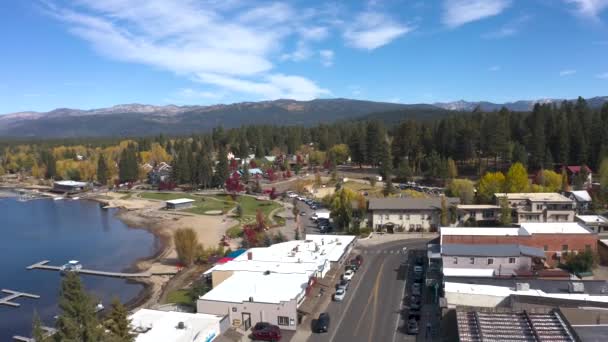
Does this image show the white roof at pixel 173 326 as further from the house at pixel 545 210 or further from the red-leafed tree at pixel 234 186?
the red-leafed tree at pixel 234 186

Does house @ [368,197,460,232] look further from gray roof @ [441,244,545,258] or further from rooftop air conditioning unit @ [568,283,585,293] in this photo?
rooftop air conditioning unit @ [568,283,585,293]

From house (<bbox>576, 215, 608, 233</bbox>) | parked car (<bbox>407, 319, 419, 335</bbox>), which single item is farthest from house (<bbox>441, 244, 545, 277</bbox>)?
house (<bbox>576, 215, 608, 233</bbox>)

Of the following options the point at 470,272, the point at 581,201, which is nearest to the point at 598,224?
the point at 581,201

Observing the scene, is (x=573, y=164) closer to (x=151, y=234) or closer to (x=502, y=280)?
(x=502, y=280)

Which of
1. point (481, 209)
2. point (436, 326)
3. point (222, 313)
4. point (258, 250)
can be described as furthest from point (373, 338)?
point (481, 209)

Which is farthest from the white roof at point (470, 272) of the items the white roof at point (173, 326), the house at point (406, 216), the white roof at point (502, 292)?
the house at point (406, 216)

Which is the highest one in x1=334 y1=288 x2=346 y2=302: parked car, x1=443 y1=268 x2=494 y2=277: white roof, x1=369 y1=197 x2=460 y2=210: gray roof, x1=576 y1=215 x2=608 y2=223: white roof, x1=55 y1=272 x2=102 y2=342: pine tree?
x1=55 y1=272 x2=102 y2=342: pine tree
